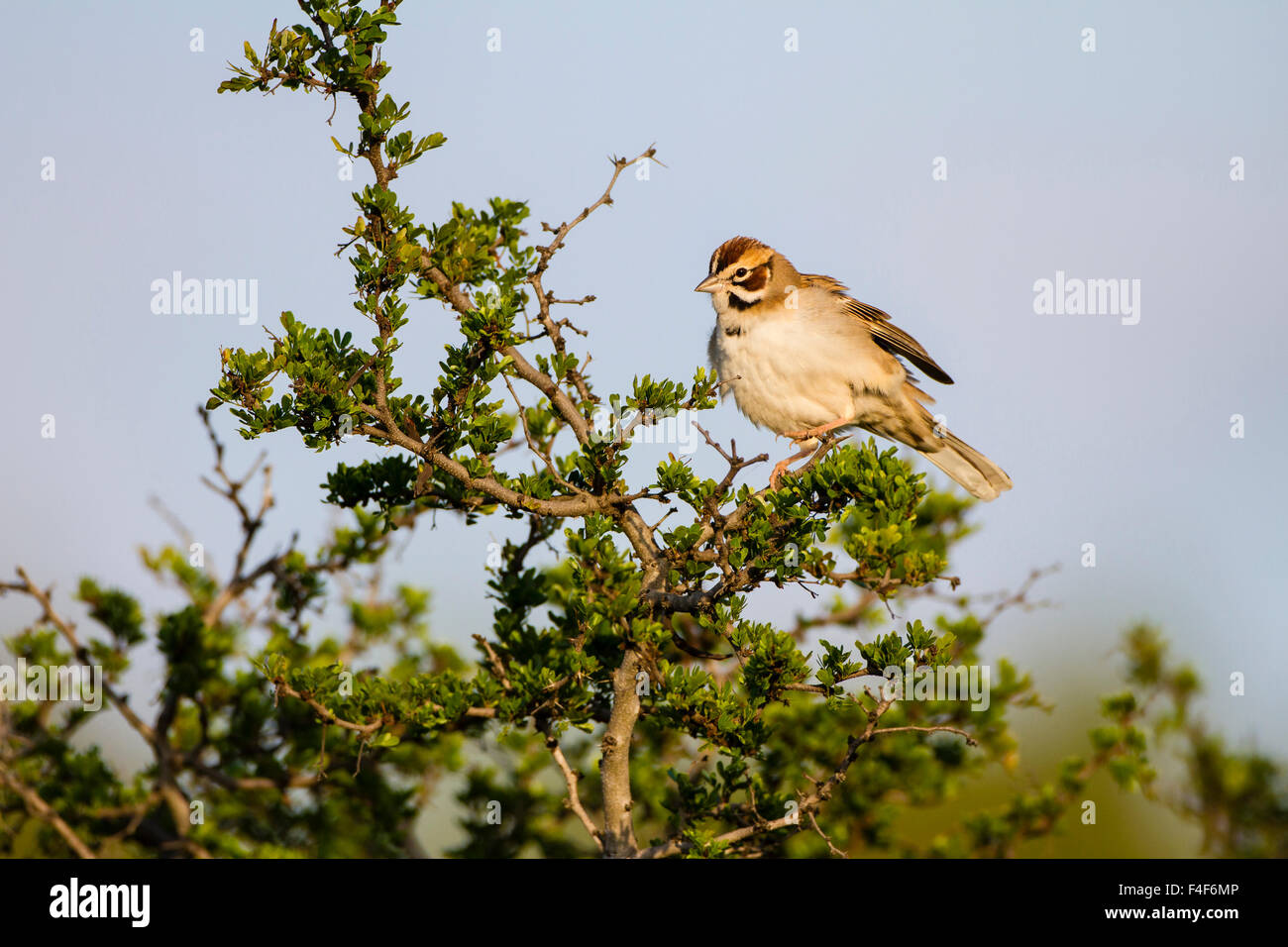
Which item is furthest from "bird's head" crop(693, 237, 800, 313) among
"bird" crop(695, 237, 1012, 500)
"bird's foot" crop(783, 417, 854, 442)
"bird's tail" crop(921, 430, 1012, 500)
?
"bird's tail" crop(921, 430, 1012, 500)

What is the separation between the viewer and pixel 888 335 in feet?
23.9

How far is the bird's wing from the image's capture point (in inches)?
281

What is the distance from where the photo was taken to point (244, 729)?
6.76 metres

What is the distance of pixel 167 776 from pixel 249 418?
3082mm

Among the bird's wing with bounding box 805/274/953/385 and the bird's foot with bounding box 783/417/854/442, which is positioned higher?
the bird's wing with bounding box 805/274/953/385

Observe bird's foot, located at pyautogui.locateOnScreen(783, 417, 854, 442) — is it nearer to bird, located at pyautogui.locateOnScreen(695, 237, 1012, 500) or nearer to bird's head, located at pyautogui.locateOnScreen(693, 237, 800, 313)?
bird, located at pyautogui.locateOnScreen(695, 237, 1012, 500)

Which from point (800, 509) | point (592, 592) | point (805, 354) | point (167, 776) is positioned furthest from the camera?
point (805, 354)

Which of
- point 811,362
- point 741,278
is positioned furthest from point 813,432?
point 741,278

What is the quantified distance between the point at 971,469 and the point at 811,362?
138 cm

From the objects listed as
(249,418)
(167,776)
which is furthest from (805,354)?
(167,776)

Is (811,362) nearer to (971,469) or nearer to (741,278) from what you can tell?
(741,278)

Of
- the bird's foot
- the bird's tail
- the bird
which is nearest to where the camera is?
the bird

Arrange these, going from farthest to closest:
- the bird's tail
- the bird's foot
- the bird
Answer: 1. the bird's tail
2. the bird's foot
3. the bird
